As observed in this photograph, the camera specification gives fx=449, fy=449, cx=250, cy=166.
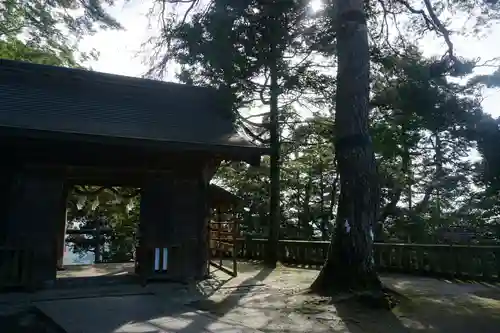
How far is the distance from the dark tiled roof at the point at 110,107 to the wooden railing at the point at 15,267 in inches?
87.8

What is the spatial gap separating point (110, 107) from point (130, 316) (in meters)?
4.73

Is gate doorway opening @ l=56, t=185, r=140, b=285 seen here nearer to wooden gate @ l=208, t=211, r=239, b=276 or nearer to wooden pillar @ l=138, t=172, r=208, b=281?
wooden gate @ l=208, t=211, r=239, b=276

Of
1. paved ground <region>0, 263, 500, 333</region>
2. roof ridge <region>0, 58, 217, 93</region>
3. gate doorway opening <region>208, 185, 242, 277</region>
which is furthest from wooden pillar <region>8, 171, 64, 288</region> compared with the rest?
gate doorway opening <region>208, 185, 242, 277</region>

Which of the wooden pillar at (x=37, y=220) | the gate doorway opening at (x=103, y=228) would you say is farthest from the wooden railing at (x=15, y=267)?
the gate doorway opening at (x=103, y=228)

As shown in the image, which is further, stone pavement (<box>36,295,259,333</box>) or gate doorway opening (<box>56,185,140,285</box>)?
gate doorway opening (<box>56,185,140,285</box>)

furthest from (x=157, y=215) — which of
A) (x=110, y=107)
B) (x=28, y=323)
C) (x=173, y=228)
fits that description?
(x=28, y=323)

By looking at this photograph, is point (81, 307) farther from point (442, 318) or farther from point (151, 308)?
point (442, 318)

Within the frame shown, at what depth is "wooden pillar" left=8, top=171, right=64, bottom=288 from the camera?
25.5 ft

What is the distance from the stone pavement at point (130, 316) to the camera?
5.09 m

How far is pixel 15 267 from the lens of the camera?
7.61 meters

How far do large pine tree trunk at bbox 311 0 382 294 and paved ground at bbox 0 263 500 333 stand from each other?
0.63m

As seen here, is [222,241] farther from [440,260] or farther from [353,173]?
[440,260]

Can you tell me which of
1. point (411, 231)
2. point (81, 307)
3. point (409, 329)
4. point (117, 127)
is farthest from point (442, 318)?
point (411, 231)

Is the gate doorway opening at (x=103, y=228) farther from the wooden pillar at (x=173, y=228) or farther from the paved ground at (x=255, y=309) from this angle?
the paved ground at (x=255, y=309)
